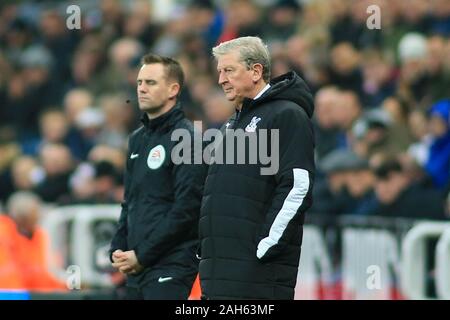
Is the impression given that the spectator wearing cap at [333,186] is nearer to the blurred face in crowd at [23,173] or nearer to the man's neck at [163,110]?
the man's neck at [163,110]

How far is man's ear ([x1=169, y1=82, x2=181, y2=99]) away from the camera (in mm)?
8547

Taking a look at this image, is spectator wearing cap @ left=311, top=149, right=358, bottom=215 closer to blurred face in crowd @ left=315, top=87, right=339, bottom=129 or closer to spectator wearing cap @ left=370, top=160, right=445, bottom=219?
spectator wearing cap @ left=370, top=160, right=445, bottom=219

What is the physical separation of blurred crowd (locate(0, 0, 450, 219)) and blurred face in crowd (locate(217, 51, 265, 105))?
1685 millimetres

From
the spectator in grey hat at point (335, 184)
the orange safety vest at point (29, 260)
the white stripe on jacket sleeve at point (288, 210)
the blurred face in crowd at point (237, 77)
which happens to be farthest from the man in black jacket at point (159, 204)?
the orange safety vest at point (29, 260)

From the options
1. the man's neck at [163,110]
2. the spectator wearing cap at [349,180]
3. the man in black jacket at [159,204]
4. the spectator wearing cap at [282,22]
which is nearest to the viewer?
the man in black jacket at [159,204]

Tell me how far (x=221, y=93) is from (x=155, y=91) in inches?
267

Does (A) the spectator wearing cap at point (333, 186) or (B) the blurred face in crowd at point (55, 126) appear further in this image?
(B) the blurred face in crowd at point (55, 126)

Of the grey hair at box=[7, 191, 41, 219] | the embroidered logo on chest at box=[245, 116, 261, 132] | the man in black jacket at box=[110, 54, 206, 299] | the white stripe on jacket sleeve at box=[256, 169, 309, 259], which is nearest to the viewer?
the white stripe on jacket sleeve at box=[256, 169, 309, 259]

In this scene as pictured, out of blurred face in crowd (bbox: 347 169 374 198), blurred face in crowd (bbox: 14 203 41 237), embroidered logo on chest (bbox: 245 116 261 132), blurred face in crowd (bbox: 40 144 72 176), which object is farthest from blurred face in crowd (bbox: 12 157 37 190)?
embroidered logo on chest (bbox: 245 116 261 132)

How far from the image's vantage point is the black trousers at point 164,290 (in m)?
8.32

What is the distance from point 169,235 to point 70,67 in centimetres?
1139

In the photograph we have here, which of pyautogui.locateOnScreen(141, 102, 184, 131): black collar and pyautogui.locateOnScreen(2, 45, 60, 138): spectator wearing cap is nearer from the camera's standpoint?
pyautogui.locateOnScreen(141, 102, 184, 131): black collar

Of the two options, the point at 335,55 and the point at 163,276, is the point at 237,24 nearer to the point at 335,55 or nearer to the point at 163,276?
the point at 335,55

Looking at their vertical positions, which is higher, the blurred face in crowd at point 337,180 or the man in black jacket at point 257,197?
the blurred face in crowd at point 337,180
